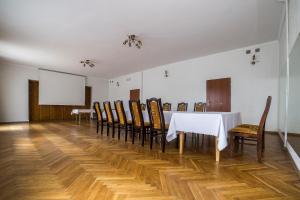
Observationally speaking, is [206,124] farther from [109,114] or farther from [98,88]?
[98,88]

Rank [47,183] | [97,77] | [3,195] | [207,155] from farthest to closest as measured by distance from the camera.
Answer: [97,77] < [207,155] < [47,183] < [3,195]

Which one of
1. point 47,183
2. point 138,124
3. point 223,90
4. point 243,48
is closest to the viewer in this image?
point 47,183

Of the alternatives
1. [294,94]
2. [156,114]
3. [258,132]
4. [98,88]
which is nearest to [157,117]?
[156,114]

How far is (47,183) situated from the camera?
5.69 ft

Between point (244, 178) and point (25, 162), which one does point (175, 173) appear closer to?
point (244, 178)

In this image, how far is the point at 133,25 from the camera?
3.95m

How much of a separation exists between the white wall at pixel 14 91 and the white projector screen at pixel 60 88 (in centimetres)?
60

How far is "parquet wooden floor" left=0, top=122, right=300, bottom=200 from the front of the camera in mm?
1543

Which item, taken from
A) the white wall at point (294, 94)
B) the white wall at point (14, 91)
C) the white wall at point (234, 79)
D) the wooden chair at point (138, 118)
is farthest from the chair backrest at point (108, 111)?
the white wall at point (14, 91)

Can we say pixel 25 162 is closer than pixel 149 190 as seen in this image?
No

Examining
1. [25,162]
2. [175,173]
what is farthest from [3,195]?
[175,173]

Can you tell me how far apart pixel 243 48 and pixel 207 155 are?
13.8 ft

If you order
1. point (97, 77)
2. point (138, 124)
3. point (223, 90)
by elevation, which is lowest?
point (138, 124)

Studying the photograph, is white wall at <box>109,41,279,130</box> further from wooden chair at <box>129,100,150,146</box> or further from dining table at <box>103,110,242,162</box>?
wooden chair at <box>129,100,150,146</box>
